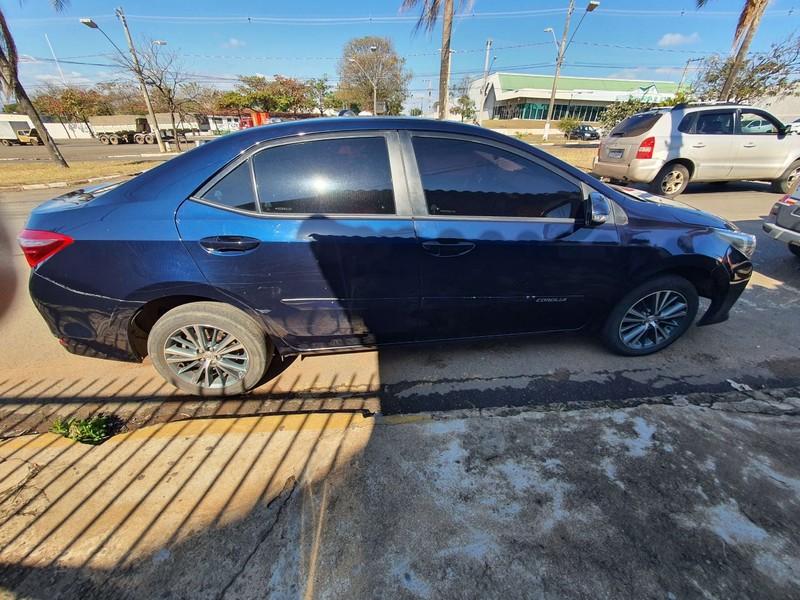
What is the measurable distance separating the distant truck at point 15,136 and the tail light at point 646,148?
165 feet

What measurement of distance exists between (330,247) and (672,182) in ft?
29.8

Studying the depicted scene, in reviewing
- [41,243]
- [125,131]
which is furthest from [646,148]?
[125,131]

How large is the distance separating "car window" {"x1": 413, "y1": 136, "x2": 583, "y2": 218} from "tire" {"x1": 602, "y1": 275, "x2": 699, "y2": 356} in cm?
91

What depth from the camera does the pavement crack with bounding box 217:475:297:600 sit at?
1473mm

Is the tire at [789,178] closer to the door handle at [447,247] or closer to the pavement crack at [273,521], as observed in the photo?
the door handle at [447,247]

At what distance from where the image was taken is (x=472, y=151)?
2.46 meters

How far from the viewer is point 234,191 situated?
2.26 meters

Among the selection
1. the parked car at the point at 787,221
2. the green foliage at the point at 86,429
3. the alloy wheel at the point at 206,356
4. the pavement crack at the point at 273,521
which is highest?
the parked car at the point at 787,221

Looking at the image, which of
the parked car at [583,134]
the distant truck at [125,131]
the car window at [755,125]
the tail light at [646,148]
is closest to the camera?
the tail light at [646,148]

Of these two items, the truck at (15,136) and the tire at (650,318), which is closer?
the tire at (650,318)

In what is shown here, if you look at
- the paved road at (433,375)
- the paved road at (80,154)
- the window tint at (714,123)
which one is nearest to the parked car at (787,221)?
the paved road at (433,375)

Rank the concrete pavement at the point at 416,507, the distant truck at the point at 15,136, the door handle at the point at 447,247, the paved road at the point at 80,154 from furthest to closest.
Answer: the distant truck at the point at 15,136
the paved road at the point at 80,154
the door handle at the point at 447,247
the concrete pavement at the point at 416,507

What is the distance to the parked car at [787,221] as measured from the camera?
4.39 m

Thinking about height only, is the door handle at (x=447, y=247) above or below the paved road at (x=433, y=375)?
above
